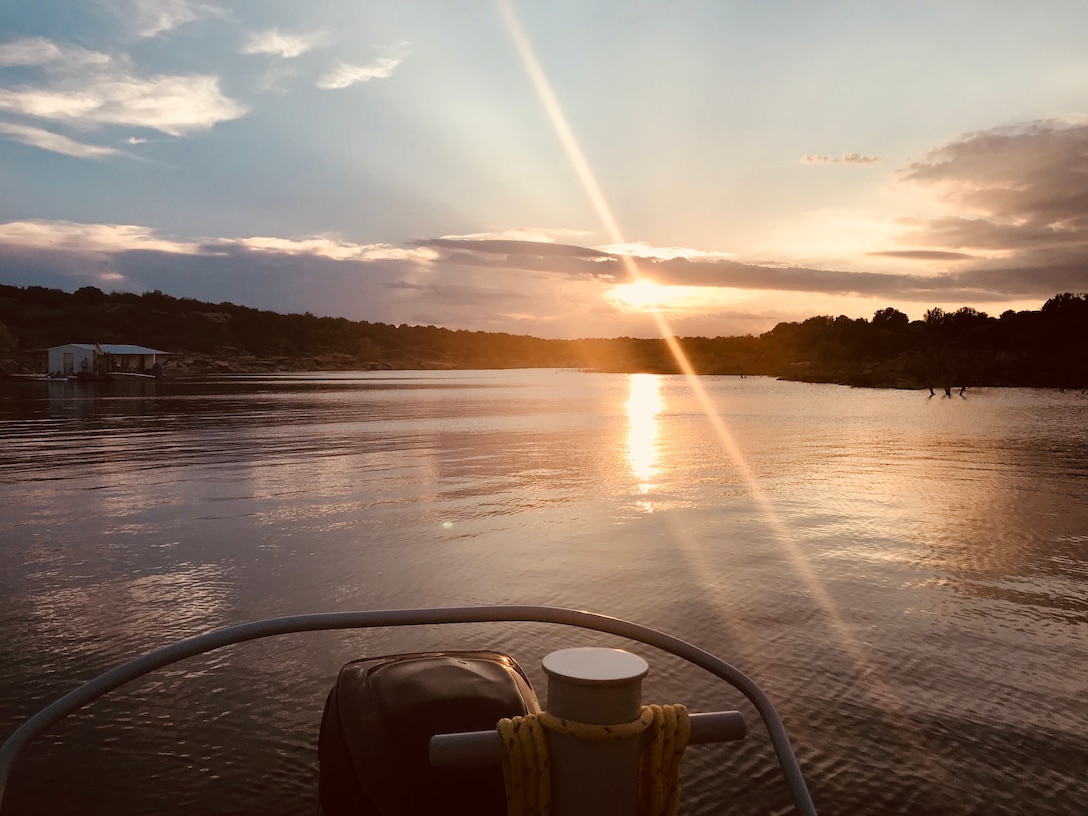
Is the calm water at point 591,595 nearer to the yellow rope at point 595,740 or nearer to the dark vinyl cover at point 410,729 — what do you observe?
the dark vinyl cover at point 410,729

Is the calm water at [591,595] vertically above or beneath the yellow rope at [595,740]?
beneath

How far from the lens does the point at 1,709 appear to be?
7.55 m

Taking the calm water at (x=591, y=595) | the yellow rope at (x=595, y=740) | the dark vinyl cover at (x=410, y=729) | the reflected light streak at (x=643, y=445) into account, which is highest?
the yellow rope at (x=595, y=740)

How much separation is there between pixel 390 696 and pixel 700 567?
9.73 metres

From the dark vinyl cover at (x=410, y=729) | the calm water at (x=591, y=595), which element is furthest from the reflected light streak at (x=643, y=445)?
the dark vinyl cover at (x=410, y=729)

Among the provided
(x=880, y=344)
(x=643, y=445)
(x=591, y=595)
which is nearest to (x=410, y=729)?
(x=591, y=595)

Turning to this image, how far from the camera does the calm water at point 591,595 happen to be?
6738 mm

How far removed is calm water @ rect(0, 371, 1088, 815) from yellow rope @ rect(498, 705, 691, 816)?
3.57m

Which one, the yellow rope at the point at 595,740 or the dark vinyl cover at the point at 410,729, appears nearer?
the yellow rope at the point at 595,740

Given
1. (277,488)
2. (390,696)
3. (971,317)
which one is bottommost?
(277,488)

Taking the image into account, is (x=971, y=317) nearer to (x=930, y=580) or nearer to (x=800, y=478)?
(x=800, y=478)

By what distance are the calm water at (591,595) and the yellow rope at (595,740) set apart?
3569 mm

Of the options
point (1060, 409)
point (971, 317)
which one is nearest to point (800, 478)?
point (1060, 409)

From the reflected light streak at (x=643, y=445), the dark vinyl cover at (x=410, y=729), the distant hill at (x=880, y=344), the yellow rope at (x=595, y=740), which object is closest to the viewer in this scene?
the yellow rope at (x=595, y=740)
